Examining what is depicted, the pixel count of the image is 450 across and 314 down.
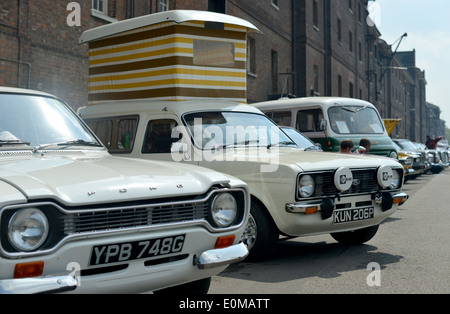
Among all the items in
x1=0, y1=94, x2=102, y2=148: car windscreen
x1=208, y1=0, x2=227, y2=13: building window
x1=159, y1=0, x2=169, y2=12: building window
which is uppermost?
x1=208, y1=0, x2=227, y2=13: building window

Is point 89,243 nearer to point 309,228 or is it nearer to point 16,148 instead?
point 16,148

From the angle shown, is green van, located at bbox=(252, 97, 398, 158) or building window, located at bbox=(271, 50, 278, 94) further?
building window, located at bbox=(271, 50, 278, 94)

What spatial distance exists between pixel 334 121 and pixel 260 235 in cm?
597

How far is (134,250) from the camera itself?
2.95 m

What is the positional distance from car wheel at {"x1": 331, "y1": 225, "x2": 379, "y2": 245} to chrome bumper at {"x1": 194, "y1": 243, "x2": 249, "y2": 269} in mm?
3224

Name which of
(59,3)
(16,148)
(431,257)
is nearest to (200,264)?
(16,148)

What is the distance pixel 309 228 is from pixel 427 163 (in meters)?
17.0

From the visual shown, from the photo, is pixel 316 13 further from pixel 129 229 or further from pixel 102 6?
pixel 129 229

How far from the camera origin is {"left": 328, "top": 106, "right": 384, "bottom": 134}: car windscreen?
424 inches

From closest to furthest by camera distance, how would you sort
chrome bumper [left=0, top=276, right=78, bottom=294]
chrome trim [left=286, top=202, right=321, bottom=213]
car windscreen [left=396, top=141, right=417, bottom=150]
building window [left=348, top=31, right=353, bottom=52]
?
chrome bumper [left=0, top=276, right=78, bottom=294] → chrome trim [left=286, top=202, right=321, bottom=213] → car windscreen [left=396, top=141, right=417, bottom=150] → building window [left=348, top=31, right=353, bottom=52]

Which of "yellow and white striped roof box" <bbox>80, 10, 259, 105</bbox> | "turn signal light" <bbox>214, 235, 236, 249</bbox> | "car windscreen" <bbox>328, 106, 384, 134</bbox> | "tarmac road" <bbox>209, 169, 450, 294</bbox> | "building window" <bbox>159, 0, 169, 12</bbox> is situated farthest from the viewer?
"building window" <bbox>159, 0, 169, 12</bbox>

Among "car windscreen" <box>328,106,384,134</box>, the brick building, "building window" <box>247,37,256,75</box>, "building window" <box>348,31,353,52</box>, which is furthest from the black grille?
"building window" <box>348,31,353,52</box>

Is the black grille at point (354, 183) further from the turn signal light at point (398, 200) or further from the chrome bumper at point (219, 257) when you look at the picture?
the chrome bumper at point (219, 257)

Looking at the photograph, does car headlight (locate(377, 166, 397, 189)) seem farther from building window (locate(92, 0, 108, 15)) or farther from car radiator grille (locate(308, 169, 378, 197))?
building window (locate(92, 0, 108, 15))
